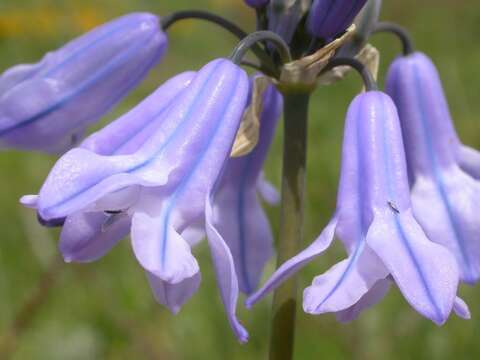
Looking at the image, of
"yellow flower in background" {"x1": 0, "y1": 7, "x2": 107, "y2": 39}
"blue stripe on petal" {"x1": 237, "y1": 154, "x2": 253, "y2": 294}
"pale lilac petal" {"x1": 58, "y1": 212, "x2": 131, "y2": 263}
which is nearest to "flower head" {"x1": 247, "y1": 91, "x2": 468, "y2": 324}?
"pale lilac petal" {"x1": 58, "y1": 212, "x2": 131, "y2": 263}

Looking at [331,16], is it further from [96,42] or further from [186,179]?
[96,42]

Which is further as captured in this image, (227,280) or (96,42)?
(96,42)

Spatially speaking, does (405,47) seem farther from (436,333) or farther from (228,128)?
(436,333)

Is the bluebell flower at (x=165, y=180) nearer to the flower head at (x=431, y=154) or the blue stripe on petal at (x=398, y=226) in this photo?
the blue stripe on petal at (x=398, y=226)

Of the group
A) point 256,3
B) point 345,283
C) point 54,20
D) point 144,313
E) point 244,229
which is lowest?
point 54,20

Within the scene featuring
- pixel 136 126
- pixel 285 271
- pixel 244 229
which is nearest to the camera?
pixel 285 271

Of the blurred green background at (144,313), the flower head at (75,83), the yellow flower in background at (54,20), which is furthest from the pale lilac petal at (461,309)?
the yellow flower in background at (54,20)

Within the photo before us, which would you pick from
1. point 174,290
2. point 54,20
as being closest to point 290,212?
point 174,290
